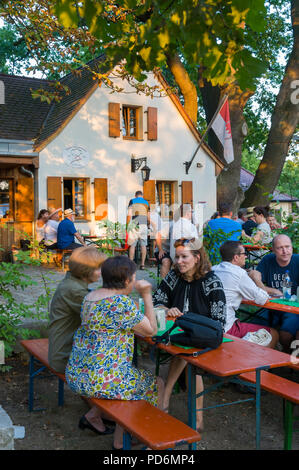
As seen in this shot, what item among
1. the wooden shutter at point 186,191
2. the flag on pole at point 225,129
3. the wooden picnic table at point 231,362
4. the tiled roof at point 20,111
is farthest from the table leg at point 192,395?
the wooden shutter at point 186,191

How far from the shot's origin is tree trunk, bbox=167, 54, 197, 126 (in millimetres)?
15242

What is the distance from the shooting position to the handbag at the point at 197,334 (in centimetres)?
339

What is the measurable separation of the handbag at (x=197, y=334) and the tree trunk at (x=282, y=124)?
1082 centimetres

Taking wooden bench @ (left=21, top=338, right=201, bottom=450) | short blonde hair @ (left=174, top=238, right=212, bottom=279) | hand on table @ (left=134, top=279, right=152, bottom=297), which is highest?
short blonde hair @ (left=174, top=238, right=212, bottom=279)

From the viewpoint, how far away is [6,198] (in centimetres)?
1453

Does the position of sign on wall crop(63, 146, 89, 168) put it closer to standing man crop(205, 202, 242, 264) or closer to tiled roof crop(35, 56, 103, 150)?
tiled roof crop(35, 56, 103, 150)

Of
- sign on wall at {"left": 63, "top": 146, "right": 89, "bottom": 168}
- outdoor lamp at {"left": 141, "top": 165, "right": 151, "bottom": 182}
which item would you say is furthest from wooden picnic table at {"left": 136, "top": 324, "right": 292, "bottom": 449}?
outdoor lamp at {"left": 141, "top": 165, "right": 151, "bottom": 182}

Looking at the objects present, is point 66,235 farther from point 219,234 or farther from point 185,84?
point 185,84

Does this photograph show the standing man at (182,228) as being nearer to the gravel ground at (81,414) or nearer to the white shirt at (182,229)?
the white shirt at (182,229)

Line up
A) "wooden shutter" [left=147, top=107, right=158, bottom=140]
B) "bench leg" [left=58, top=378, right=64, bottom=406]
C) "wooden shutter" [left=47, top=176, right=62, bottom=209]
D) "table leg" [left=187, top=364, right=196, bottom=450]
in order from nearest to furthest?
"table leg" [left=187, top=364, right=196, bottom=450]
"bench leg" [left=58, top=378, right=64, bottom=406]
"wooden shutter" [left=47, top=176, right=62, bottom=209]
"wooden shutter" [left=147, top=107, right=158, bottom=140]

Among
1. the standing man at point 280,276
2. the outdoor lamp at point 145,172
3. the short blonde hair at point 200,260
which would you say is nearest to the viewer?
the short blonde hair at point 200,260

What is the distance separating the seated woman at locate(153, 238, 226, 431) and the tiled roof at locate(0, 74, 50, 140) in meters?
11.2

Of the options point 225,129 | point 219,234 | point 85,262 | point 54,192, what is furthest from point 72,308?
point 225,129
